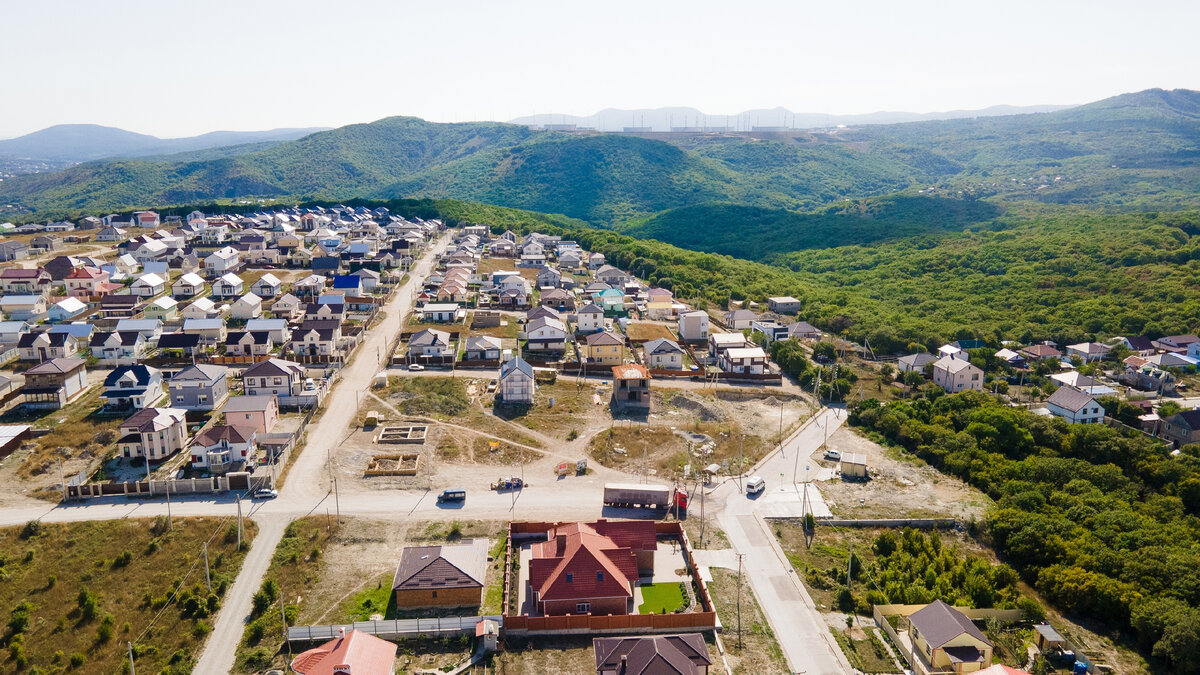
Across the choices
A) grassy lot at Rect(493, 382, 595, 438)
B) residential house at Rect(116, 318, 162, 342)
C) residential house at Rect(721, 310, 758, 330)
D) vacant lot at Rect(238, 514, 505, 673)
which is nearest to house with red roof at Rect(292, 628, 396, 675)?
vacant lot at Rect(238, 514, 505, 673)

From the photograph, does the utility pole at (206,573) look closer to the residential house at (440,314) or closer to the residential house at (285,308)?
the residential house at (440,314)

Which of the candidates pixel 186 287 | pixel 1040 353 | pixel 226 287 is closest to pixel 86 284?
pixel 186 287

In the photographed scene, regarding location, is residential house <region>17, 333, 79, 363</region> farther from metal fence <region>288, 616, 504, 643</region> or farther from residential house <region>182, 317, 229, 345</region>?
metal fence <region>288, 616, 504, 643</region>

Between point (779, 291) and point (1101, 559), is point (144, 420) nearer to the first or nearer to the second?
point (1101, 559)

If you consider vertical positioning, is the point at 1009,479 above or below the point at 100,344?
below

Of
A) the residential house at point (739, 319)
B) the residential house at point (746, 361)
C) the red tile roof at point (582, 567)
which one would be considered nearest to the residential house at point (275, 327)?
the residential house at point (746, 361)

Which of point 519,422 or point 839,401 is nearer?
point 519,422

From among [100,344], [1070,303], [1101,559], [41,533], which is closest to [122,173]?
[100,344]
